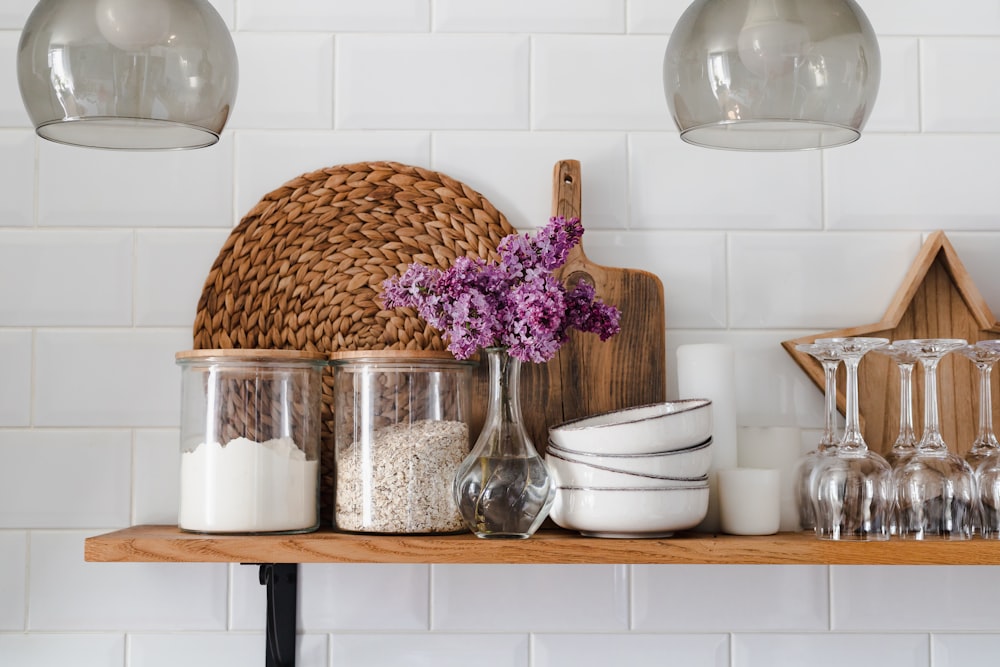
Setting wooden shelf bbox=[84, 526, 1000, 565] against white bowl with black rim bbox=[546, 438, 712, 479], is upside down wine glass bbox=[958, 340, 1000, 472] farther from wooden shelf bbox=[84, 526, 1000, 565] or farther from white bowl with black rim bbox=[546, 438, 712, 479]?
white bowl with black rim bbox=[546, 438, 712, 479]

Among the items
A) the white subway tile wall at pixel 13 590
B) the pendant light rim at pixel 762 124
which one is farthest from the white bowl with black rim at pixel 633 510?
the white subway tile wall at pixel 13 590

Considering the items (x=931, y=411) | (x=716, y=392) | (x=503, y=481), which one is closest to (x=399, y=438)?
(x=503, y=481)

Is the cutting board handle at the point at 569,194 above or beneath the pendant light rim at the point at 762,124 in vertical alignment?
above

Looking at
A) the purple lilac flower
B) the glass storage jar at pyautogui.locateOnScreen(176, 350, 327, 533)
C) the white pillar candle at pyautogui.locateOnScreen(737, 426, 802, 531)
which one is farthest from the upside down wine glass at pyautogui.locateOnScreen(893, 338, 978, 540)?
the glass storage jar at pyautogui.locateOnScreen(176, 350, 327, 533)

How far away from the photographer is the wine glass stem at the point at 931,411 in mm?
1013

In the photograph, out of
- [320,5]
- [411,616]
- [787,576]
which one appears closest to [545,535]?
[411,616]

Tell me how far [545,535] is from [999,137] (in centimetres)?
77

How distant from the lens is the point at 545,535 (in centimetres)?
100

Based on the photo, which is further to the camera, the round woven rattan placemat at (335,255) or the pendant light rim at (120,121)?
the round woven rattan placemat at (335,255)

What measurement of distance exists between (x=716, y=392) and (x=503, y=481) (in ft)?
0.92

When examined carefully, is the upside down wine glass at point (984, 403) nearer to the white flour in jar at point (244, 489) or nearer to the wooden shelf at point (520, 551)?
the wooden shelf at point (520, 551)

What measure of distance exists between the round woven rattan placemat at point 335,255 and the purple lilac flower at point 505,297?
17 centimetres

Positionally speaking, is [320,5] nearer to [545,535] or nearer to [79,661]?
[545,535]

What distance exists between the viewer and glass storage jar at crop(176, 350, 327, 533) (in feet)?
3.15
